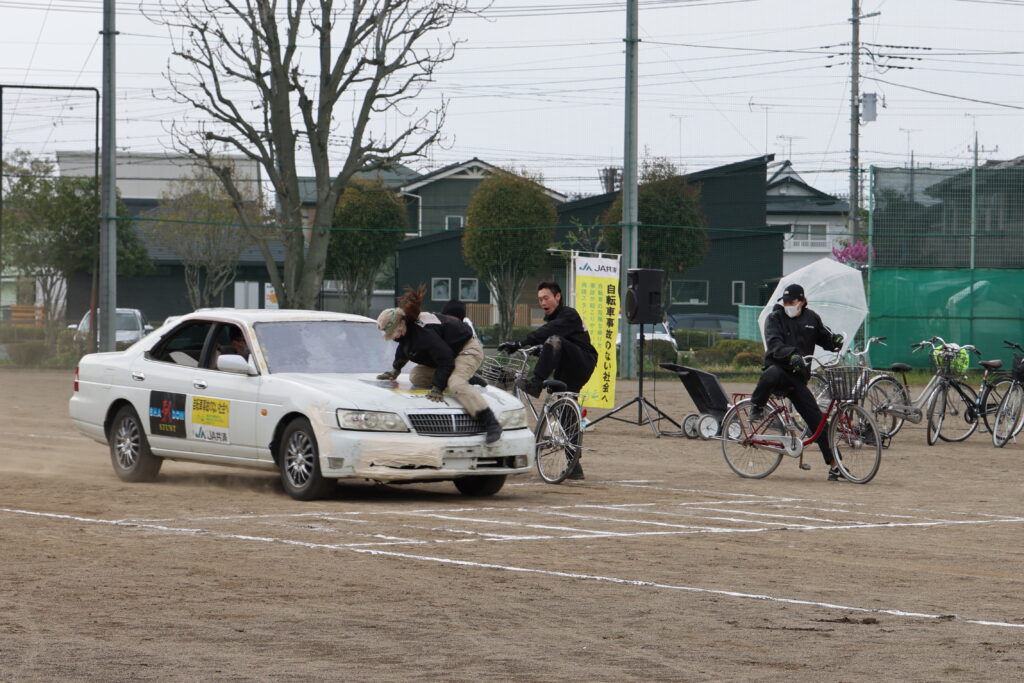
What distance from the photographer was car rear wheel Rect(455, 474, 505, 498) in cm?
1310

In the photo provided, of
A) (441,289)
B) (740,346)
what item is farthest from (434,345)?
(441,289)

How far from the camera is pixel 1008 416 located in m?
19.2

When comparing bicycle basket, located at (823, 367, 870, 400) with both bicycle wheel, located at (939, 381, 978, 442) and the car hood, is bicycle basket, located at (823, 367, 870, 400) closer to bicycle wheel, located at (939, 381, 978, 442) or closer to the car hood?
bicycle wheel, located at (939, 381, 978, 442)

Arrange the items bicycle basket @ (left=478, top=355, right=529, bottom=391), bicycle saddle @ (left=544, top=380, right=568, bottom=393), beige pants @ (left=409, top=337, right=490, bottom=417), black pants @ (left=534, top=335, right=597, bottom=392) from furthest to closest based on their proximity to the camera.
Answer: bicycle basket @ (left=478, top=355, right=529, bottom=391)
black pants @ (left=534, top=335, right=597, bottom=392)
bicycle saddle @ (left=544, top=380, right=568, bottom=393)
beige pants @ (left=409, top=337, right=490, bottom=417)

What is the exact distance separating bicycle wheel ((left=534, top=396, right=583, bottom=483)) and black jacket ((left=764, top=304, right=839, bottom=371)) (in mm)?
1927

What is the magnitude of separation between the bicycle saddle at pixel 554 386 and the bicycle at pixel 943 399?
5.54m

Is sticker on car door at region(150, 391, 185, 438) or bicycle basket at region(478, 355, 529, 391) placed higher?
bicycle basket at region(478, 355, 529, 391)

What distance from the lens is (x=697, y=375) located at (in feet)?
63.9

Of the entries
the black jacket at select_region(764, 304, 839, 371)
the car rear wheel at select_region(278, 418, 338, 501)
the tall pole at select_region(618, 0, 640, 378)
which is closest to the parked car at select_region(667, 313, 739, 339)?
the tall pole at select_region(618, 0, 640, 378)

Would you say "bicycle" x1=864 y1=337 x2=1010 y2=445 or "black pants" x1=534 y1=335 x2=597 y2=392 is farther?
"bicycle" x1=864 y1=337 x2=1010 y2=445

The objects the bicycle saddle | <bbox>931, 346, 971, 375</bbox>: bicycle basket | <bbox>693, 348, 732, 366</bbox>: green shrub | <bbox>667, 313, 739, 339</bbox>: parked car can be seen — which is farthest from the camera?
<bbox>667, 313, 739, 339</bbox>: parked car

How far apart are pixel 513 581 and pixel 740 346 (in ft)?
110

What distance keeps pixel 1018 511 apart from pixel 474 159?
57595 millimetres

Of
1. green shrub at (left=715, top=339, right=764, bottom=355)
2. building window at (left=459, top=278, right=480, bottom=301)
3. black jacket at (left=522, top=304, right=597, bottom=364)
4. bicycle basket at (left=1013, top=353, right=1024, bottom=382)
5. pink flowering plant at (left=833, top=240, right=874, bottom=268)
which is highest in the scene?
pink flowering plant at (left=833, top=240, right=874, bottom=268)
